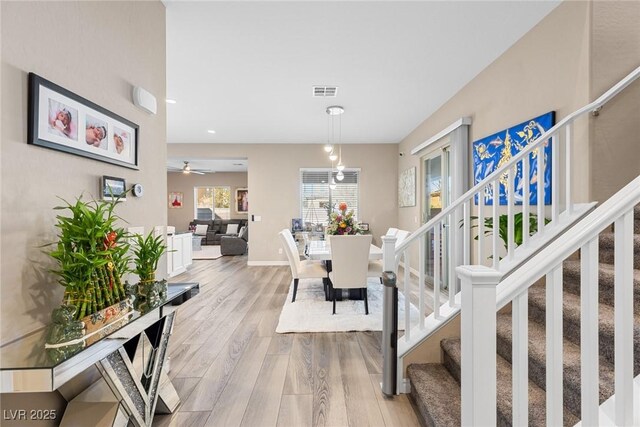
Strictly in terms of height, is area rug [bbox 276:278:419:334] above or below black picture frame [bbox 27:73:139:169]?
below

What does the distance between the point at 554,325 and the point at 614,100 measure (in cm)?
206

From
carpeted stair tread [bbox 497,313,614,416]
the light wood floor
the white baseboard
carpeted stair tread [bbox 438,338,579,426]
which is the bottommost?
the light wood floor

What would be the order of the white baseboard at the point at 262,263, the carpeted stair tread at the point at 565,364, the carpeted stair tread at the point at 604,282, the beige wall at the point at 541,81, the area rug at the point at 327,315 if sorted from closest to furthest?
the carpeted stair tread at the point at 565,364
the carpeted stair tread at the point at 604,282
the beige wall at the point at 541,81
the area rug at the point at 327,315
the white baseboard at the point at 262,263

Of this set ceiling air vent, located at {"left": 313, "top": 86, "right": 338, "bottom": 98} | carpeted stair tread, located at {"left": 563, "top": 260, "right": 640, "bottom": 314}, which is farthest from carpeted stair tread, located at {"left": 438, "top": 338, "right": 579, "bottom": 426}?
ceiling air vent, located at {"left": 313, "top": 86, "right": 338, "bottom": 98}

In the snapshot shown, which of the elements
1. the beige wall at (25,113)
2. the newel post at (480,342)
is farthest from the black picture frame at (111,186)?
the newel post at (480,342)

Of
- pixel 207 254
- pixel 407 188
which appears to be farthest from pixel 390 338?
Result: pixel 207 254

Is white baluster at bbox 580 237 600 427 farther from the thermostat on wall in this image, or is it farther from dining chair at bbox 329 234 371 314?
dining chair at bbox 329 234 371 314

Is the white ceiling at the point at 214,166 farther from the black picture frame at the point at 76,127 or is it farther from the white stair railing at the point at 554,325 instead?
the white stair railing at the point at 554,325

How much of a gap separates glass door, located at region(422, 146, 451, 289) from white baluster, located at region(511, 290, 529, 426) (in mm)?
3287

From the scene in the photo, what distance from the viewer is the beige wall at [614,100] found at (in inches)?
83.0

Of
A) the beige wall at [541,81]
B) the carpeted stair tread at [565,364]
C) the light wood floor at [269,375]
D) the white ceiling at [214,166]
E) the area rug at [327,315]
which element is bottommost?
the light wood floor at [269,375]

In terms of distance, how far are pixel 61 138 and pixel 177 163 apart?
337 inches

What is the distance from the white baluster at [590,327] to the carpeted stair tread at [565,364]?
0.41 m

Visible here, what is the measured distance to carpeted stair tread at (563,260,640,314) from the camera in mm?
1536
